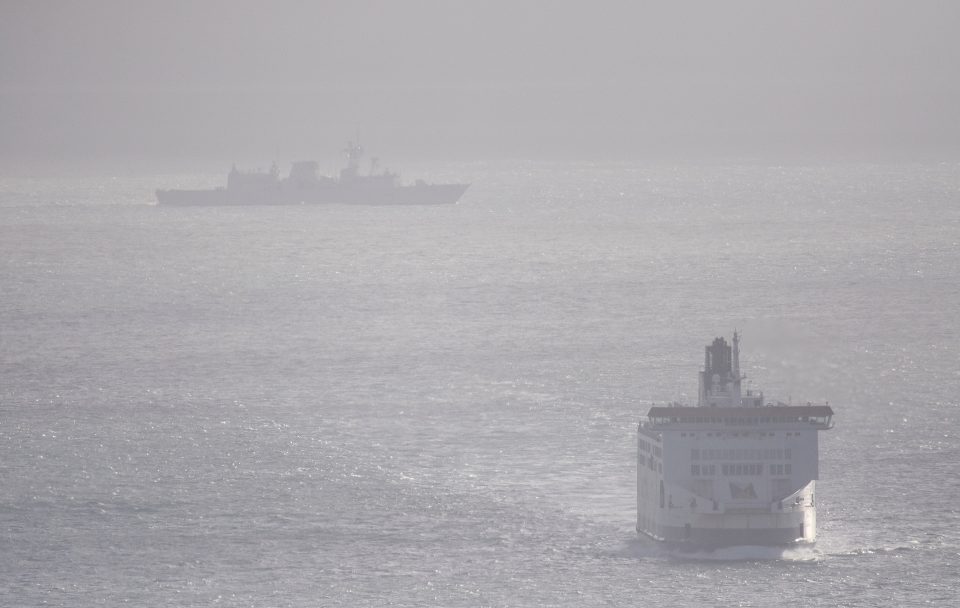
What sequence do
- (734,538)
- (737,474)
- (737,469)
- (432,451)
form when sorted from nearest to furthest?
1. (734,538)
2. (737,469)
3. (737,474)
4. (432,451)

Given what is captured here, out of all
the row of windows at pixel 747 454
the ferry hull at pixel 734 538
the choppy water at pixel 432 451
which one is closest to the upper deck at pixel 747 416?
the row of windows at pixel 747 454

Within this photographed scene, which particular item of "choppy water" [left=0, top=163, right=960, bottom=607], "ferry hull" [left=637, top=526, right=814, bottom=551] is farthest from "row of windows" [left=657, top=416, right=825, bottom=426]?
"choppy water" [left=0, top=163, right=960, bottom=607]

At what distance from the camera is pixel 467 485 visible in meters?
89.4

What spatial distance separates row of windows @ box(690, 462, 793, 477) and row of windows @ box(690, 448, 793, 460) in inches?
9.5

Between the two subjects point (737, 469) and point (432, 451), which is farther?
point (432, 451)

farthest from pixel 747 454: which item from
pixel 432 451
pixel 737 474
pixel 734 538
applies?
pixel 432 451

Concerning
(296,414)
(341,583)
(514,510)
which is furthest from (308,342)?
(341,583)

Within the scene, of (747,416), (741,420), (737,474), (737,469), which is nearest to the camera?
(737,469)

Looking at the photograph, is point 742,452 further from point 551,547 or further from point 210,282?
point 210,282

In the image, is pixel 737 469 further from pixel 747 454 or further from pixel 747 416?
pixel 747 416

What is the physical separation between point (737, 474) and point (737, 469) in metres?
0.22

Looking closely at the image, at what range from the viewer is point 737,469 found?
255 ft

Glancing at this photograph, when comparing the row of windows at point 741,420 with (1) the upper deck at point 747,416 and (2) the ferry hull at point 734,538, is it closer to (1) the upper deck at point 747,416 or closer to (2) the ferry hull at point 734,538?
(1) the upper deck at point 747,416

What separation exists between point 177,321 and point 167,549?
79483 millimetres
